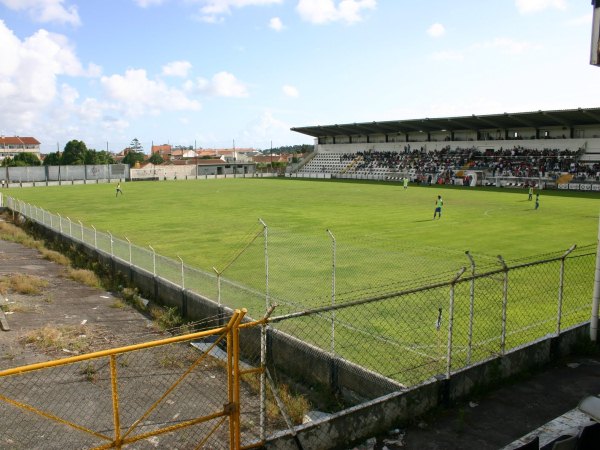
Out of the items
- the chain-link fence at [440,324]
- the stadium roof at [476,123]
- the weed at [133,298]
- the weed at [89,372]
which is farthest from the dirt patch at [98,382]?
the stadium roof at [476,123]

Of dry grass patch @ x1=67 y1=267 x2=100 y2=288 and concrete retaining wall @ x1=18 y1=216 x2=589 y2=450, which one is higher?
concrete retaining wall @ x1=18 y1=216 x2=589 y2=450

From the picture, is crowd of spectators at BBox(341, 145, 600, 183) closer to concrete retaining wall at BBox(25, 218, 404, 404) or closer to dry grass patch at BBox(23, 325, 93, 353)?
concrete retaining wall at BBox(25, 218, 404, 404)

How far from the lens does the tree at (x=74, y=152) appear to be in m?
108

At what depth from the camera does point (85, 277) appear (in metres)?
17.5

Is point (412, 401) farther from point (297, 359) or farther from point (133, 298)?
point (133, 298)

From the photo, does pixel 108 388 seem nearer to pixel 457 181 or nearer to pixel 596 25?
pixel 596 25

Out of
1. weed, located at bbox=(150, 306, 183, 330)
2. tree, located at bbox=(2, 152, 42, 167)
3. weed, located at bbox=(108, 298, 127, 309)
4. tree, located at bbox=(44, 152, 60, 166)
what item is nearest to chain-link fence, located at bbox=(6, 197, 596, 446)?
weed, located at bbox=(150, 306, 183, 330)

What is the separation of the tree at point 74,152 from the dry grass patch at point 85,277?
320 feet

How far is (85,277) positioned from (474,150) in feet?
222

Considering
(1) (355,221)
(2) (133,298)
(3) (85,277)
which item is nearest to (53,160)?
(1) (355,221)

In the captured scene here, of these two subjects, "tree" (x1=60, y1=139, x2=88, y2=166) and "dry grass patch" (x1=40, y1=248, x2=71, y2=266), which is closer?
"dry grass patch" (x1=40, y1=248, x2=71, y2=266)

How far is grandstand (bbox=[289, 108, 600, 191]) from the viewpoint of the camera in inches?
2392

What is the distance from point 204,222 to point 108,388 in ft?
67.9

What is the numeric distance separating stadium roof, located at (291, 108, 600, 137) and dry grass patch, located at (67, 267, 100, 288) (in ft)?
185
